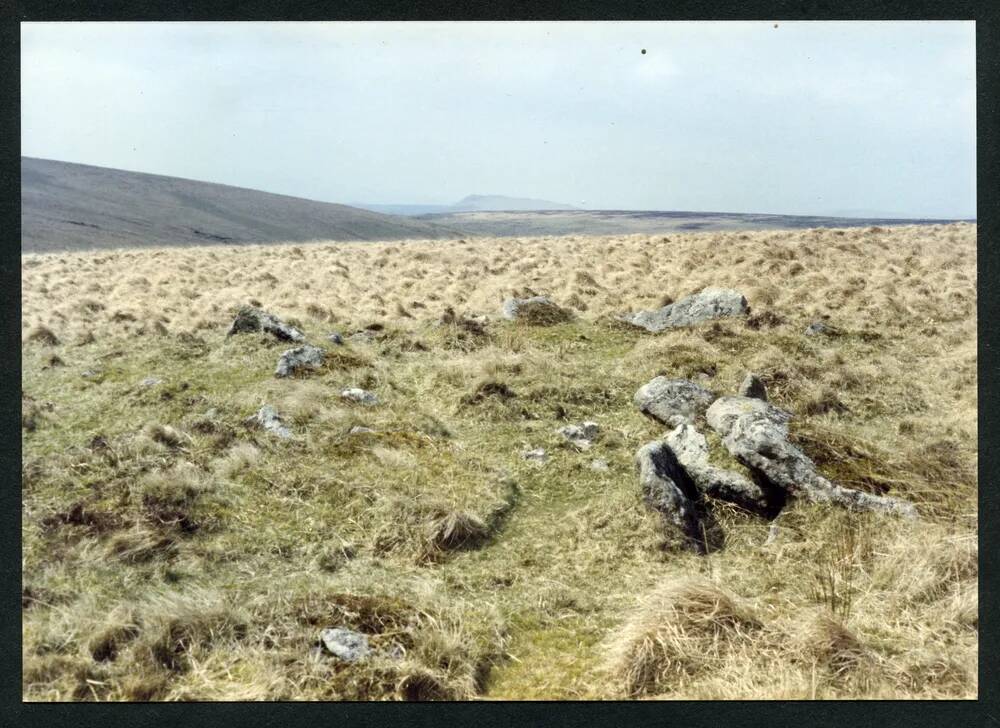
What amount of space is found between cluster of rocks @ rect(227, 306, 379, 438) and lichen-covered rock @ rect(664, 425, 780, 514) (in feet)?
13.1

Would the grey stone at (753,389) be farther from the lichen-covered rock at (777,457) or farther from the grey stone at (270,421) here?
the grey stone at (270,421)

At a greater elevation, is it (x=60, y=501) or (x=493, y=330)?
(x=493, y=330)

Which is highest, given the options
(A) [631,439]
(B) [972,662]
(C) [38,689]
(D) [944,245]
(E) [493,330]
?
(D) [944,245]

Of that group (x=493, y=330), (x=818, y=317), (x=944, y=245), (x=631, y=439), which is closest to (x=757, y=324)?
(x=818, y=317)

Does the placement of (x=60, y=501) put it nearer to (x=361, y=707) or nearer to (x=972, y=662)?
(x=361, y=707)

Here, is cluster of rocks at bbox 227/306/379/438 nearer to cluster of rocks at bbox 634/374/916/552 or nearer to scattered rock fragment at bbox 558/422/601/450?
scattered rock fragment at bbox 558/422/601/450

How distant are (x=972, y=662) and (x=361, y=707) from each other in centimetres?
399

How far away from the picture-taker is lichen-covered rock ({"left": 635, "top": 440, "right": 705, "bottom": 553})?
5867 millimetres

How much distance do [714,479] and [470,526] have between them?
2.39m

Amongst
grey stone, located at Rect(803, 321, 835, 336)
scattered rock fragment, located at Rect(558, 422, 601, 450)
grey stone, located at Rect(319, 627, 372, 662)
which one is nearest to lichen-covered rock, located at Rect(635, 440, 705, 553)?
scattered rock fragment, located at Rect(558, 422, 601, 450)

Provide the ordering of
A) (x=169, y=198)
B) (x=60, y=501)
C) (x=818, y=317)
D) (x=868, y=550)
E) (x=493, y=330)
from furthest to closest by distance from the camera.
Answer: (x=169, y=198) → (x=818, y=317) → (x=493, y=330) → (x=60, y=501) → (x=868, y=550)

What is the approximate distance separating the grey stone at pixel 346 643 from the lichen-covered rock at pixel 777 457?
13.2ft

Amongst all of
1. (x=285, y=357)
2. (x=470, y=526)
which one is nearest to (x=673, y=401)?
(x=470, y=526)
